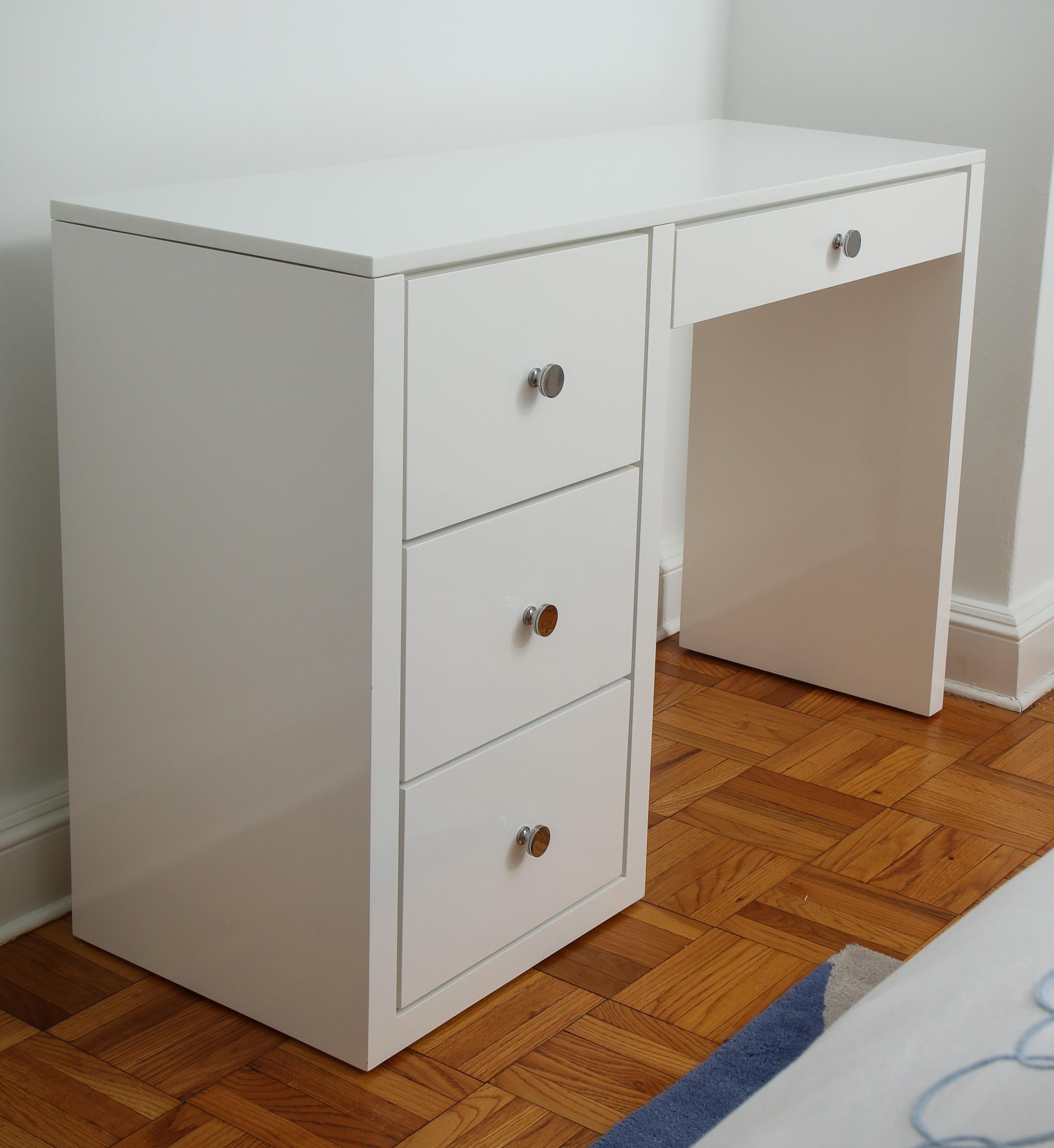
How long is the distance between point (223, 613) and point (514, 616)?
0.25m

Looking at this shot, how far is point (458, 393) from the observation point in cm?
107

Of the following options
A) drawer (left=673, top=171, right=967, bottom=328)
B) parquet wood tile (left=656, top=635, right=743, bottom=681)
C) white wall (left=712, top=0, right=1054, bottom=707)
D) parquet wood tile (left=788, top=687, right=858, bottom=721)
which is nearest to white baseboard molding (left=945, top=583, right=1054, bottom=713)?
white wall (left=712, top=0, right=1054, bottom=707)

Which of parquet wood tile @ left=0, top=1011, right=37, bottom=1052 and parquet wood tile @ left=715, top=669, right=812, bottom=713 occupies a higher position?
parquet wood tile @ left=715, top=669, right=812, bottom=713

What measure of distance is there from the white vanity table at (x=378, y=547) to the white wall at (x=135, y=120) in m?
0.10

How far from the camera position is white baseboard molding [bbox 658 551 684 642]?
85.6 inches

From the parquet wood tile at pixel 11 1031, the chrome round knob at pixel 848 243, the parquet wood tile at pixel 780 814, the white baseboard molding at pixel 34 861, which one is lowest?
the parquet wood tile at pixel 780 814

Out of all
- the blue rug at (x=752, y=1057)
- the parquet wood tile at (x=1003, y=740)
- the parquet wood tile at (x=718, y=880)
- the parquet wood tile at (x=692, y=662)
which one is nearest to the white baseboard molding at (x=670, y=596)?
the parquet wood tile at (x=692, y=662)

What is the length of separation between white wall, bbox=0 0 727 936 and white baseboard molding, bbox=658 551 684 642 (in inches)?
29.3

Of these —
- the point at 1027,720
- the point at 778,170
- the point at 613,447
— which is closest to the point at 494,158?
the point at 778,170

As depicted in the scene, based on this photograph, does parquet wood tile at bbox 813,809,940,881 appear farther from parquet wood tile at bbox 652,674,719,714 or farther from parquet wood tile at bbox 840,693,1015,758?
parquet wood tile at bbox 652,674,719,714

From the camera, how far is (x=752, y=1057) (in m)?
1.22

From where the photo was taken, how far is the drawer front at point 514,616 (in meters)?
1.12

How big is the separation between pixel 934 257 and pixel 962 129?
32 cm

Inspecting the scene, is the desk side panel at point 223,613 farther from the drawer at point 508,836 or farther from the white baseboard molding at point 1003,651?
the white baseboard molding at point 1003,651
